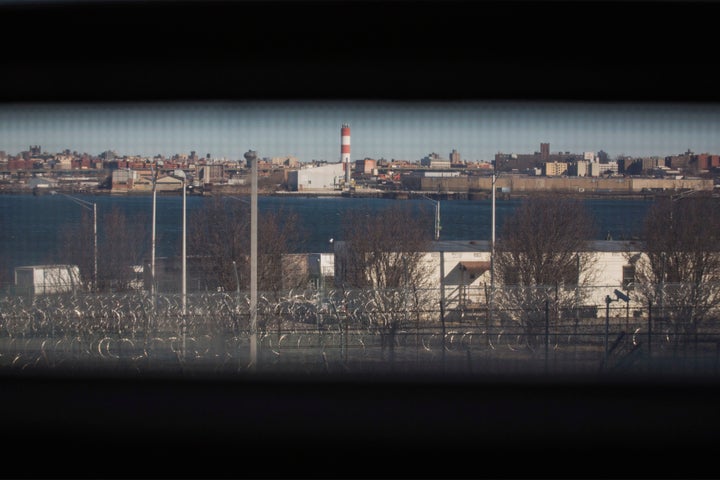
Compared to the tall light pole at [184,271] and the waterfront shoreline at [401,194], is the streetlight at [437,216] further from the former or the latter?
the tall light pole at [184,271]

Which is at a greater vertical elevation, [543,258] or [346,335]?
[543,258]

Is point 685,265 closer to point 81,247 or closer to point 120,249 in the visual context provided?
point 120,249

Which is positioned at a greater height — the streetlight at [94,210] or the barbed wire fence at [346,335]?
the streetlight at [94,210]

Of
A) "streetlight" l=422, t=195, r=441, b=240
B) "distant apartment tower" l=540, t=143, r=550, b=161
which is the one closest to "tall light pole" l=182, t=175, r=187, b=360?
"streetlight" l=422, t=195, r=441, b=240

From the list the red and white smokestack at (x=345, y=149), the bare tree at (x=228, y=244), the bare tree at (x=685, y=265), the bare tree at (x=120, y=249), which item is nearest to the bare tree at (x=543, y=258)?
the bare tree at (x=685, y=265)

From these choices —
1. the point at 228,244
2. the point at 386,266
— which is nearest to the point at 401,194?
the point at 386,266

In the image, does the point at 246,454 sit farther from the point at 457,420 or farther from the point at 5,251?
the point at 5,251

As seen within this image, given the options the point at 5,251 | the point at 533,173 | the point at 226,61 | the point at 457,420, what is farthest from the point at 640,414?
the point at 5,251
